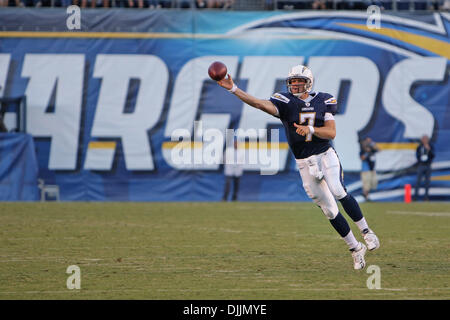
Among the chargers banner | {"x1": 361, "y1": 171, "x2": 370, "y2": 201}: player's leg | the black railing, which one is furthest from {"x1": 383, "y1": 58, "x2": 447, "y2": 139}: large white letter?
the black railing

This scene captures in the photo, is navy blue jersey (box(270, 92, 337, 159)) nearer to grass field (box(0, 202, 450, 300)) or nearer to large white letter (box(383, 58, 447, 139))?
grass field (box(0, 202, 450, 300))

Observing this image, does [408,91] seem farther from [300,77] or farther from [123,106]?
[300,77]

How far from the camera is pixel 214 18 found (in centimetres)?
2295

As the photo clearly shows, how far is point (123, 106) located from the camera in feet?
73.6

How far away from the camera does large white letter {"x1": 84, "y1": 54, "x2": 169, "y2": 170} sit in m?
22.2

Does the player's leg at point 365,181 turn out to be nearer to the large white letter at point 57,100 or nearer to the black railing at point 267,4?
the black railing at point 267,4

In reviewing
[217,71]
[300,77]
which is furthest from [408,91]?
[217,71]

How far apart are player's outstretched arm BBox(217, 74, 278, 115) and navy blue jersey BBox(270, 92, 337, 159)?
0.13 metres

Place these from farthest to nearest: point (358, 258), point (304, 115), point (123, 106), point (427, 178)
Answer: point (427, 178)
point (123, 106)
point (304, 115)
point (358, 258)

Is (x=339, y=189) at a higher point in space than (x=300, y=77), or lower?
lower

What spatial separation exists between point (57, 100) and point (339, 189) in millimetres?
14986
